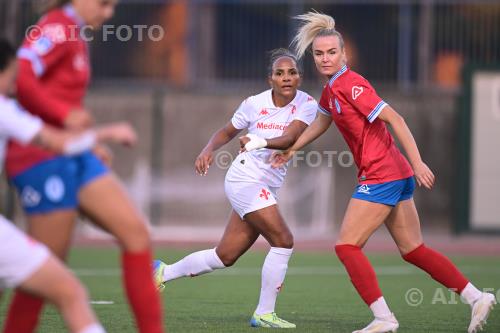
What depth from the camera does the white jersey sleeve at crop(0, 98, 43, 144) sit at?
14.6ft

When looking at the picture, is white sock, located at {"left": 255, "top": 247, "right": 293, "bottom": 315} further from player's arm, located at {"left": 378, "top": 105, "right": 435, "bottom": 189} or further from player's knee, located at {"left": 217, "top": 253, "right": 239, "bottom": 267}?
player's arm, located at {"left": 378, "top": 105, "right": 435, "bottom": 189}

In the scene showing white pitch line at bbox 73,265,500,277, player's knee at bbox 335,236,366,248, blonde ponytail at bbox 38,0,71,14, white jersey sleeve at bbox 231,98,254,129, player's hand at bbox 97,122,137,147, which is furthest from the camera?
white pitch line at bbox 73,265,500,277

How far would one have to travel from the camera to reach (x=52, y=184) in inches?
195

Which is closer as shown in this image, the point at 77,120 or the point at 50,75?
the point at 77,120

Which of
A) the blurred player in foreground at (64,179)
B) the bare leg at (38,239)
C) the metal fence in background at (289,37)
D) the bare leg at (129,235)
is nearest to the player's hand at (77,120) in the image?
the blurred player in foreground at (64,179)

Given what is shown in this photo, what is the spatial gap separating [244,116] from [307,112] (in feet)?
1.66

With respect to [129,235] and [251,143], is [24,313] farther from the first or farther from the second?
[251,143]

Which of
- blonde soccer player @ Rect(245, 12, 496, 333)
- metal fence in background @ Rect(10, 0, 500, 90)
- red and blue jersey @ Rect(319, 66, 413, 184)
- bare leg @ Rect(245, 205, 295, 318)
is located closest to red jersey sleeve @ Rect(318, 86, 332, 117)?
blonde soccer player @ Rect(245, 12, 496, 333)

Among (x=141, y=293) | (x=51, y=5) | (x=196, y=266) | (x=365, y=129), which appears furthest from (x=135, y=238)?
(x=196, y=266)

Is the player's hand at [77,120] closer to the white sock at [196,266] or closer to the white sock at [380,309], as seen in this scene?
the white sock at [380,309]

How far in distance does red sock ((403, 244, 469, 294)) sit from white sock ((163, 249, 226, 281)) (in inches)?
58.7

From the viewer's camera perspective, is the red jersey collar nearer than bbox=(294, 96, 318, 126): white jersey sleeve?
Yes

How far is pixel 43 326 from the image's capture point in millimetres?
7133

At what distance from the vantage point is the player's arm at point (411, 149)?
21.6 feet
